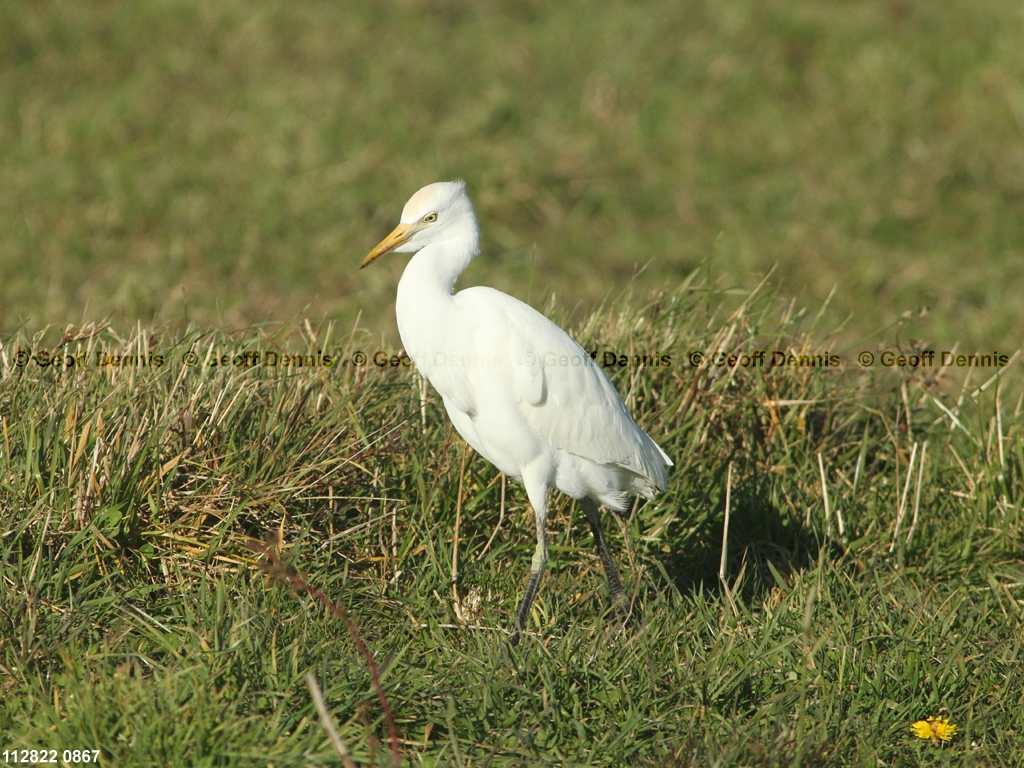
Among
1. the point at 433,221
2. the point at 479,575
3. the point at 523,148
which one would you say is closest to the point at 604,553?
the point at 479,575

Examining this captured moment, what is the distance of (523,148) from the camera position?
283 inches

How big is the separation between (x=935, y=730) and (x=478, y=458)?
5.58ft

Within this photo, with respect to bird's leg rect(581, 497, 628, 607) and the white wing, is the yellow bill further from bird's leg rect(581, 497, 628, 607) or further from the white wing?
bird's leg rect(581, 497, 628, 607)

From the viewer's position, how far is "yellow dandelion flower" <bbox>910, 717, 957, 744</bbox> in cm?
281

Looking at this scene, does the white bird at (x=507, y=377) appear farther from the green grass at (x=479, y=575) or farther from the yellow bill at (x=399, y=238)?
the green grass at (x=479, y=575)

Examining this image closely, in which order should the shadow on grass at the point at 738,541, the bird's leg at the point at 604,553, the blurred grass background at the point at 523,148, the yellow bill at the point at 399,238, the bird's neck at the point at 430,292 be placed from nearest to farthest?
the bird's neck at the point at 430,292 → the yellow bill at the point at 399,238 → the bird's leg at the point at 604,553 → the shadow on grass at the point at 738,541 → the blurred grass background at the point at 523,148

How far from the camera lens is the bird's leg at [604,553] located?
3.38 m

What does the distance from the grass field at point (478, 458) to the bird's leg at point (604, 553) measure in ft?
0.31

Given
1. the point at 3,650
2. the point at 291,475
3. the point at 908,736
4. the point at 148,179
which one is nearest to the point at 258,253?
the point at 148,179

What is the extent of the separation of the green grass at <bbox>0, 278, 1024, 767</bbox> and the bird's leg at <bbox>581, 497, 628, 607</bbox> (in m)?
0.08

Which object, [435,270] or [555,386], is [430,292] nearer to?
[435,270]

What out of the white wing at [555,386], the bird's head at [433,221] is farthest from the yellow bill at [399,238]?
the white wing at [555,386]

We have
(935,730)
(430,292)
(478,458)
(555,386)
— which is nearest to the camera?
(935,730)

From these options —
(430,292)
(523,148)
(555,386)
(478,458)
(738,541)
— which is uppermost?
(430,292)
